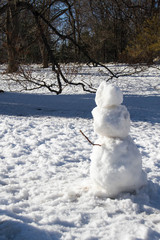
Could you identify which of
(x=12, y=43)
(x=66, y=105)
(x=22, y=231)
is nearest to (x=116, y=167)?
(x=22, y=231)

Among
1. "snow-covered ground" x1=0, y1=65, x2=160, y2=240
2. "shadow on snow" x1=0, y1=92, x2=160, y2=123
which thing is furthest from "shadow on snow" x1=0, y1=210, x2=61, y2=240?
"shadow on snow" x1=0, y1=92, x2=160, y2=123

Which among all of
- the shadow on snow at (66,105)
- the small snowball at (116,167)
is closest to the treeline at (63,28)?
the shadow on snow at (66,105)

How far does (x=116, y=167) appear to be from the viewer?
2734 millimetres

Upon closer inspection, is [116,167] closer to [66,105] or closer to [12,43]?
[66,105]

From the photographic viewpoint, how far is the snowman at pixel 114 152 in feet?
9.00

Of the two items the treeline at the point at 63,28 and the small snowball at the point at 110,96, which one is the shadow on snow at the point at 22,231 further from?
the treeline at the point at 63,28

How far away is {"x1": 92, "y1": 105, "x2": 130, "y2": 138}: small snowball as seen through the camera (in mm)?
2744

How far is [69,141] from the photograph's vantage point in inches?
216

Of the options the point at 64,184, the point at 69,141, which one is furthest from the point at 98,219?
the point at 69,141

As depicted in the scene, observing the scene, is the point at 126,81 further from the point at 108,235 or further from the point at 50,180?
the point at 108,235

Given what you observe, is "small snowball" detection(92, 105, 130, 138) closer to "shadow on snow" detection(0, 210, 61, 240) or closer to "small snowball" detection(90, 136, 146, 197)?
"small snowball" detection(90, 136, 146, 197)

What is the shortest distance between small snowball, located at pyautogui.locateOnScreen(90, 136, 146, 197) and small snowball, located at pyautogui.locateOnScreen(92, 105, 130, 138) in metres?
0.11

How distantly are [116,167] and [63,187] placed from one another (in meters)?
0.87

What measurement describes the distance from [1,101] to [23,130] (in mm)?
4518
